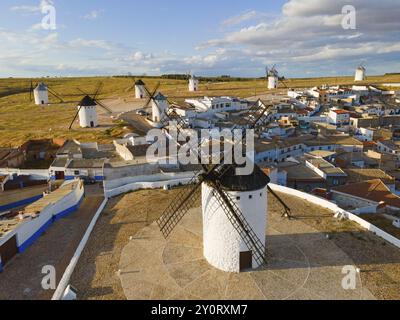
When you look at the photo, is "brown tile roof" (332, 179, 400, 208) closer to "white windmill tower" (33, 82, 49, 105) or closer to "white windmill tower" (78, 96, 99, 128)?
"white windmill tower" (78, 96, 99, 128)

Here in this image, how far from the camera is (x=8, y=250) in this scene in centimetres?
2034

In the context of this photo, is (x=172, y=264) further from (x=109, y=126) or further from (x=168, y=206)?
(x=109, y=126)

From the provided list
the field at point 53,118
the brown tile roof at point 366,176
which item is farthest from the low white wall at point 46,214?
the brown tile roof at point 366,176

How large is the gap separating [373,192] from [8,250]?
27.6 meters

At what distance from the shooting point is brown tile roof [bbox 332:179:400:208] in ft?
97.4

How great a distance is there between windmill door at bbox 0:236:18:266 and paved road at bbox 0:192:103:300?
0.95 ft

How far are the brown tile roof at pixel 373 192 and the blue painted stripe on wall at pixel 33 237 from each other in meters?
23.2

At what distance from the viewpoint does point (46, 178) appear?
3825 centimetres

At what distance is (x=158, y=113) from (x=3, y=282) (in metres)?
45.3

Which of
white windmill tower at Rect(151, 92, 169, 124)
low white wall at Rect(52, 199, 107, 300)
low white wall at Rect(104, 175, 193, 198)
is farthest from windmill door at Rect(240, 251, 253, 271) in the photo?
white windmill tower at Rect(151, 92, 169, 124)

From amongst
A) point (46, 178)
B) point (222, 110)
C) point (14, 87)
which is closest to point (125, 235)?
point (46, 178)

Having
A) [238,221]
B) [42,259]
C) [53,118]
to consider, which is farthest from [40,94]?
[238,221]

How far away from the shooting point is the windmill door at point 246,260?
17.5m
